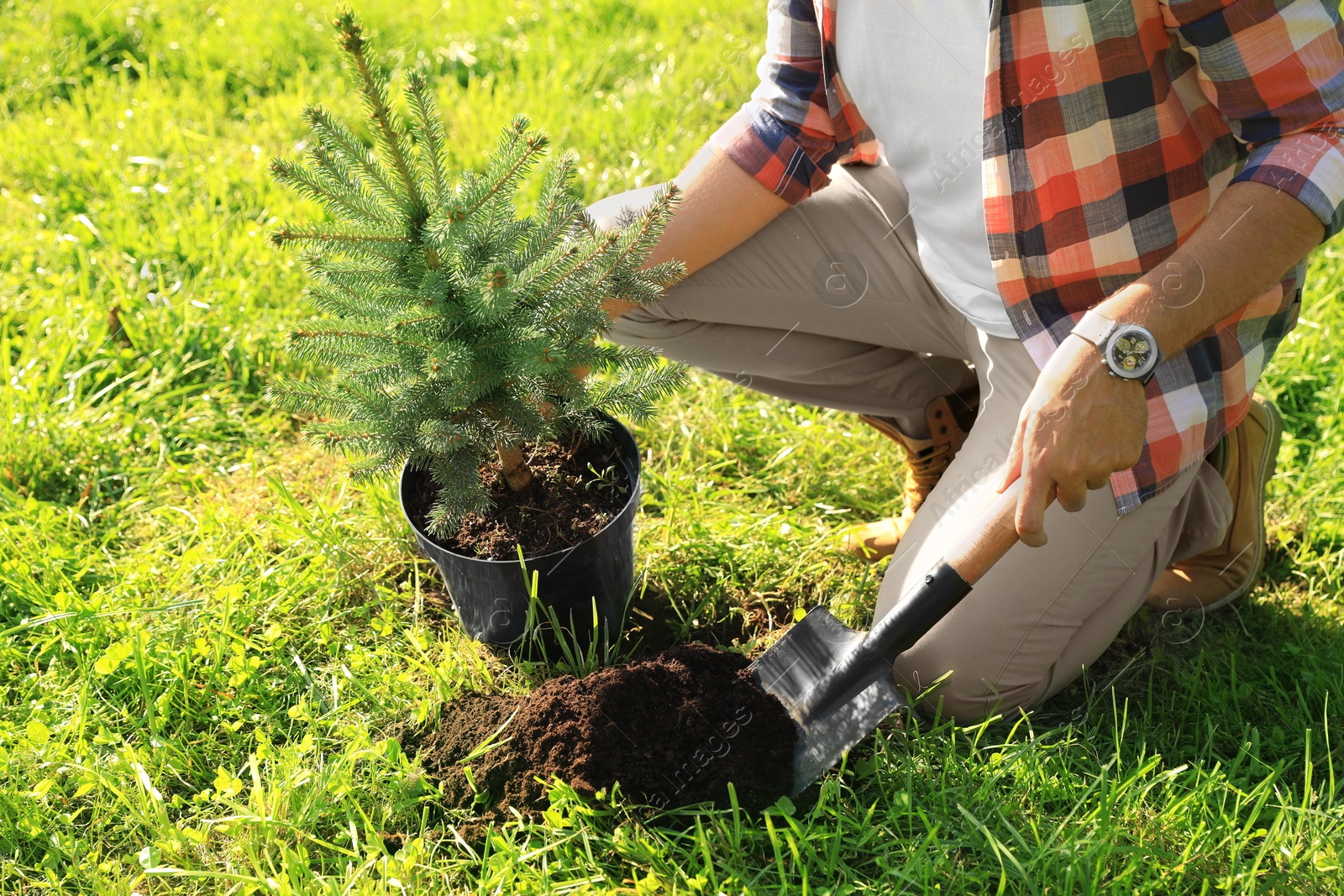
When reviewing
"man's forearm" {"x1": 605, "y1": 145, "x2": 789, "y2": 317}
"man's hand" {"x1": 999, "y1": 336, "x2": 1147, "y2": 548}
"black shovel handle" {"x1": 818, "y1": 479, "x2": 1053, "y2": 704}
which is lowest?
"black shovel handle" {"x1": 818, "y1": 479, "x2": 1053, "y2": 704}

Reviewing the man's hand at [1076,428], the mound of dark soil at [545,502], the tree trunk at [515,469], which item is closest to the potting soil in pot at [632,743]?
the mound of dark soil at [545,502]

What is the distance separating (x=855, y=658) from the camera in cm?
185

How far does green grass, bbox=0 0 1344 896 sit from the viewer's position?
170 centimetres

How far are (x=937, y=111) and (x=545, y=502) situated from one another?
1.08 meters

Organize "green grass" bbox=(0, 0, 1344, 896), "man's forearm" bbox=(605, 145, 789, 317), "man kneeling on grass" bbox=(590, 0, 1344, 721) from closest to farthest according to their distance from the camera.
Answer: "man kneeling on grass" bbox=(590, 0, 1344, 721)
"green grass" bbox=(0, 0, 1344, 896)
"man's forearm" bbox=(605, 145, 789, 317)

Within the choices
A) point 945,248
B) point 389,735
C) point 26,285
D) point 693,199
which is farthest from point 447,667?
point 26,285

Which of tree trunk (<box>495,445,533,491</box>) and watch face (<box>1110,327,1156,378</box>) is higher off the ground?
tree trunk (<box>495,445,533,491</box>)

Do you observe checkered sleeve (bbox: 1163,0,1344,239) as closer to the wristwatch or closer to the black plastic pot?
the wristwatch

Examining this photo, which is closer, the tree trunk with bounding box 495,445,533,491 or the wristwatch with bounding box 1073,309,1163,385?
the wristwatch with bounding box 1073,309,1163,385

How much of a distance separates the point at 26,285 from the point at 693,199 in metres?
2.30

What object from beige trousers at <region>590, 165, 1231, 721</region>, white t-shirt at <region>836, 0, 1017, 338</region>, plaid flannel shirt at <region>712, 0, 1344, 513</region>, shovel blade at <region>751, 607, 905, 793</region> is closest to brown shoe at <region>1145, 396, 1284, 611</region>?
beige trousers at <region>590, 165, 1231, 721</region>

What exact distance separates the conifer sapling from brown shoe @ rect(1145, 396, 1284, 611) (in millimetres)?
1302

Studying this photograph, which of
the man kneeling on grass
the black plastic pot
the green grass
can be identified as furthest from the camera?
the black plastic pot

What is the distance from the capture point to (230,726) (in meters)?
1.94
